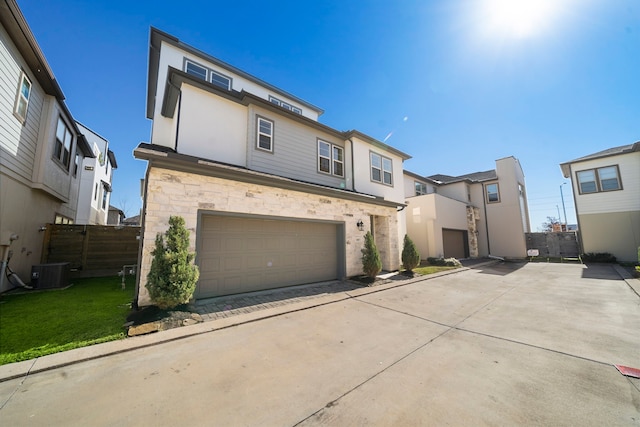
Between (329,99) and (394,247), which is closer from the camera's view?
(394,247)

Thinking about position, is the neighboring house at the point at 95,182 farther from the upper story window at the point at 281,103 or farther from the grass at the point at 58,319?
the upper story window at the point at 281,103

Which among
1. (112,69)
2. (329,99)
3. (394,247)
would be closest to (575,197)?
(394,247)

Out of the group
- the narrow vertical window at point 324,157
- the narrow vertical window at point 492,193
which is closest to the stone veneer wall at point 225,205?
the narrow vertical window at point 324,157

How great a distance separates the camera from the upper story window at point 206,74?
1126 cm

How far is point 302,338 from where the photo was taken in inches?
172

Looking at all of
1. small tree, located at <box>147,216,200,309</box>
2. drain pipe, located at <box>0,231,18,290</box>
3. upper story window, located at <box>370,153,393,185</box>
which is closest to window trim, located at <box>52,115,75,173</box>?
drain pipe, located at <box>0,231,18,290</box>

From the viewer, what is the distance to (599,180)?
629 inches

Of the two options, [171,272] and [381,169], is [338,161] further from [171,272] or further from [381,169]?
[171,272]

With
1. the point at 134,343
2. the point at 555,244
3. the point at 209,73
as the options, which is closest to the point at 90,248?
the point at 134,343

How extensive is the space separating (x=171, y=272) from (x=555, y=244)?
26.0 meters

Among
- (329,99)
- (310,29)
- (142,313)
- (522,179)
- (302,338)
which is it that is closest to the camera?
(302,338)

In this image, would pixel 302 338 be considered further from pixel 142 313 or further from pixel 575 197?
pixel 575 197

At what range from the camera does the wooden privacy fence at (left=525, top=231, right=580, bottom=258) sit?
1803 centimetres

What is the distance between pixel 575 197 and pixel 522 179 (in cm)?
470
